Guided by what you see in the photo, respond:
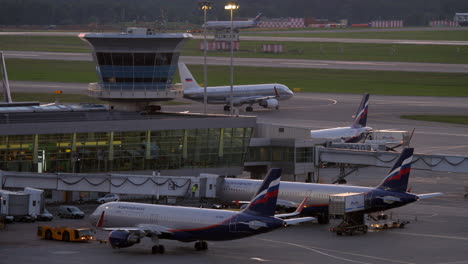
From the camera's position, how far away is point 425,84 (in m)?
192

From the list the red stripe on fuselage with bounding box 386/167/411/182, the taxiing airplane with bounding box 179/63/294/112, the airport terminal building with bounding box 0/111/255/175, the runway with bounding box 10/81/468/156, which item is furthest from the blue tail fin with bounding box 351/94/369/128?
the red stripe on fuselage with bounding box 386/167/411/182

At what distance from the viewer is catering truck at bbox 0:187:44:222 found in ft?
221

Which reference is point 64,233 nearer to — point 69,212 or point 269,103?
point 69,212

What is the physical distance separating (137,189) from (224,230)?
1706 centimetres

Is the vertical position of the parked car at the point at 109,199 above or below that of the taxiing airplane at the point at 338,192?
below

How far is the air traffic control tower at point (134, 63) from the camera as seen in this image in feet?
295

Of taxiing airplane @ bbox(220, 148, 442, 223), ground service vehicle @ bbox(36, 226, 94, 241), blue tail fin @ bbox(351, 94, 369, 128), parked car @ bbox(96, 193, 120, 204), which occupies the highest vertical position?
A: blue tail fin @ bbox(351, 94, 369, 128)

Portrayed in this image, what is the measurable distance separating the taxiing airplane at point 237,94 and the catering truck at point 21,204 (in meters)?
77.9

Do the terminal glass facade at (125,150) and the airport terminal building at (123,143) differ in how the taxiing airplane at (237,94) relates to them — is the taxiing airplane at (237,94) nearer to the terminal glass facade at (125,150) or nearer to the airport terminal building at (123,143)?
the airport terminal building at (123,143)

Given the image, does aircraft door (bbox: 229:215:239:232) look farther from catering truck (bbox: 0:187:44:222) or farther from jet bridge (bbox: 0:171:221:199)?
catering truck (bbox: 0:187:44:222)

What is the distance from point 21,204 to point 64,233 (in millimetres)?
7945

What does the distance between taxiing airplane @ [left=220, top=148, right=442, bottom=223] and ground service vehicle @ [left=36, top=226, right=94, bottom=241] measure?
50.7ft

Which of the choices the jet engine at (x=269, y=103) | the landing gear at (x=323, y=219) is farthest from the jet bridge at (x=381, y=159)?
the jet engine at (x=269, y=103)

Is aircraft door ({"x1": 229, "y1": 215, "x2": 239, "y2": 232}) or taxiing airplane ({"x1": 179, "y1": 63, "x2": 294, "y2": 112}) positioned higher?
taxiing airplane ({"x1": 179, "y1": 63, "x2": 294, "y2": 112})
